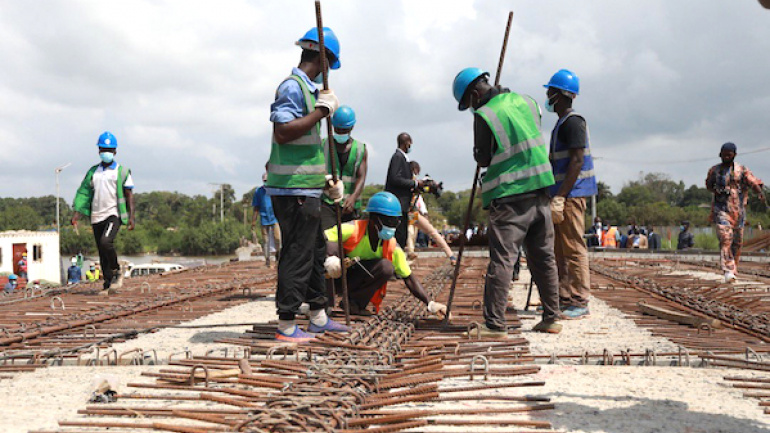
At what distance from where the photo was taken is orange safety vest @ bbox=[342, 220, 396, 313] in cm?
502

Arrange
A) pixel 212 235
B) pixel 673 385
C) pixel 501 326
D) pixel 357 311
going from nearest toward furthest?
pixel 673 385 < pixel 501 326 < pixel 357 311 < pixel 212 235

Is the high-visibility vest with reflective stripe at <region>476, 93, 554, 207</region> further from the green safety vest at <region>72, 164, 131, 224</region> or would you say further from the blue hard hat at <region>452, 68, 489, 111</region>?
the green safety vest at <region>72, 164, 131, 224</region>

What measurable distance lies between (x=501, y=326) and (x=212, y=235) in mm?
89721

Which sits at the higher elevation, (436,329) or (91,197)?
(91,197)

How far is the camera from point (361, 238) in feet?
16.6

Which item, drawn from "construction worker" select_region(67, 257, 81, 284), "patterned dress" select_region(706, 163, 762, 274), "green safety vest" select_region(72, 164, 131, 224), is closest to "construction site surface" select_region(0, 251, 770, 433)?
"green safety vest" select_region(72, 164, 131, 224)

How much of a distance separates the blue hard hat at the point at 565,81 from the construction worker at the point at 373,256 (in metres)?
1.50

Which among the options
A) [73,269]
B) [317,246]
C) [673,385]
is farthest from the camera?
[73,269]

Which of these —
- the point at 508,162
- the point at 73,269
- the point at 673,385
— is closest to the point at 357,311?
the point at 508,162

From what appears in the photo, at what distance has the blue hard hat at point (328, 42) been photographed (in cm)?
417

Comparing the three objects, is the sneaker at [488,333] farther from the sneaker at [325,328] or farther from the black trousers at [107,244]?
the black trousers at [107,244]

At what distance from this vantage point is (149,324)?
4742 mm

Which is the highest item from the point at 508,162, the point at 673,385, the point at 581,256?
the point at 508,162

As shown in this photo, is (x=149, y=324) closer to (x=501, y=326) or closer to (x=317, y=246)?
(x=317, y=246)
